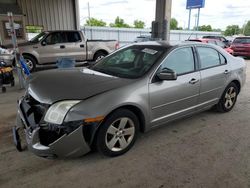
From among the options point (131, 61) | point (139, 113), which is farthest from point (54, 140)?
point (131, 61)

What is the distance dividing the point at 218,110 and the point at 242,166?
72.1 inches

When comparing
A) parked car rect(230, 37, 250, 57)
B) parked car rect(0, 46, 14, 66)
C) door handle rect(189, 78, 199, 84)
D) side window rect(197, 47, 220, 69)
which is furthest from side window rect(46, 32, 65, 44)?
parked car rect(230, 37, 250, 57)

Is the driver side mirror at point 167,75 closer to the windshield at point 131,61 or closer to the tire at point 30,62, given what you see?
the windshield at point 131,61

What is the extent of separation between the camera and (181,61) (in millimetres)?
3301

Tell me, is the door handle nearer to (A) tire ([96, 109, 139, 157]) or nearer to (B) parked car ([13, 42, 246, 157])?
(B) parked car ([13, 42, 246, 157])

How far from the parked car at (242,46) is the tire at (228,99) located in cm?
1140

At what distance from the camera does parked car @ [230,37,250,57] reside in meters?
13.9

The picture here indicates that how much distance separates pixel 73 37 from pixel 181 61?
6.72 m

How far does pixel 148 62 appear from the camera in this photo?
10.2 ft

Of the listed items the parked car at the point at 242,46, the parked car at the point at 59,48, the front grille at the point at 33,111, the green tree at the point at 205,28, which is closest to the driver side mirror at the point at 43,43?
the parked car at the point at 59,48

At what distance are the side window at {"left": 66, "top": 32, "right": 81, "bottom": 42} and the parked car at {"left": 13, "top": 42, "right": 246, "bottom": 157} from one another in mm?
5757

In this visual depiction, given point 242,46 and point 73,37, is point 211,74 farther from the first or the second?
point 242,46

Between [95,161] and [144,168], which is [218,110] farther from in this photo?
[95,161]

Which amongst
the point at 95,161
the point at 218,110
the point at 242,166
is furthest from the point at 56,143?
the point at 218,110
